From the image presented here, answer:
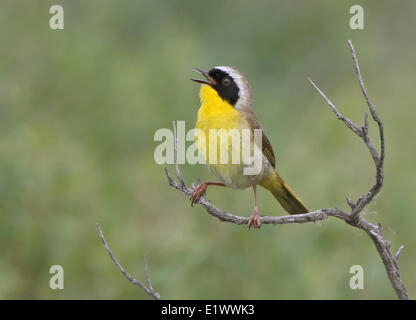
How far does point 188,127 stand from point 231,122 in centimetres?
260

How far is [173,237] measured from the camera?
6.44m

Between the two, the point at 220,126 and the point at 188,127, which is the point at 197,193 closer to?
the point at 220,126

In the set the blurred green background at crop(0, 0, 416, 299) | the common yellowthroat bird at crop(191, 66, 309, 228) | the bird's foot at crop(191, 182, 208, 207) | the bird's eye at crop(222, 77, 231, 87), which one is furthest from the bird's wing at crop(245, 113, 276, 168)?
the blurred green background at crop(0, 0, 416, 299)

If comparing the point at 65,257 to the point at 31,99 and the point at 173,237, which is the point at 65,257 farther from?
the point at 31,99

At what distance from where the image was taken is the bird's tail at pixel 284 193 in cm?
544

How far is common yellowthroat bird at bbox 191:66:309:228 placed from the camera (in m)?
5.00

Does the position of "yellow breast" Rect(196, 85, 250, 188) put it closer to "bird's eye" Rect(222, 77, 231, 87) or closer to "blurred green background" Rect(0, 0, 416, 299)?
"bird's eye" Rect(222, 77, 231, 87)

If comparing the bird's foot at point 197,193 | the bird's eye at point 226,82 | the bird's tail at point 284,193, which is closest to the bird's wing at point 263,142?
the bird's tail at point 284,193

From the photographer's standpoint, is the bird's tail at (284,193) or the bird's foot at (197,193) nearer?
the bird's foot at (197,193)

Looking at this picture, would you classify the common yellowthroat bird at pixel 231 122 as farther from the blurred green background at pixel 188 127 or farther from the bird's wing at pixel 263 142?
the blurred green background at pixel 188 127

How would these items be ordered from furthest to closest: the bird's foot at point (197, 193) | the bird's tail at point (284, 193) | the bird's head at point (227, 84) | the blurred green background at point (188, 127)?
1. the blurred green background at point (188, 127)
2. the bird's tail at point (284, 193)
3. the bird's head at point (227, 84)
4. the bird's foot at point (197, 193)

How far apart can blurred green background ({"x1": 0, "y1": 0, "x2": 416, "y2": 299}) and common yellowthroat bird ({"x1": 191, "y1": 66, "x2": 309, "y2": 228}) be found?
0.87 m

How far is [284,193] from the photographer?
18.0 ft
